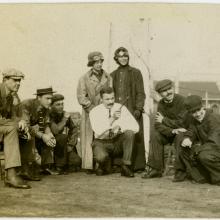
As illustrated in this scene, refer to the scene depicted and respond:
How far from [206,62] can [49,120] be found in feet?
4.80

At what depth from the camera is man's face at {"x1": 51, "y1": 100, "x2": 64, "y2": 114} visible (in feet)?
14.6

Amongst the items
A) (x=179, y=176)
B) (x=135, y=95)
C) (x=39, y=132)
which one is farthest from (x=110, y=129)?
(x=179, y=176)

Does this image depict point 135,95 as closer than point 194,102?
No

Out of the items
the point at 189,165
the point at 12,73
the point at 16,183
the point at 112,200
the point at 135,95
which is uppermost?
the point at 12,73

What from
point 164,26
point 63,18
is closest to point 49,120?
point 63,18

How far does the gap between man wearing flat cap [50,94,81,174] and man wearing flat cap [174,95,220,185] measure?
3.11 ft

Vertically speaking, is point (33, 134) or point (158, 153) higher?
point (33, 134)

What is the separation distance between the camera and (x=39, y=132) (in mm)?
4395

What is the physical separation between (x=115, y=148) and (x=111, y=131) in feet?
0.50

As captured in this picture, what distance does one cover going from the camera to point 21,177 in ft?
14.1

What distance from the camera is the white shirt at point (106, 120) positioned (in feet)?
14.6

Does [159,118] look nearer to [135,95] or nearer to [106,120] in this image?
[135,95]

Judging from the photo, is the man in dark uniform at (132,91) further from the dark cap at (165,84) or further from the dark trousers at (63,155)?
the dark trousers at (63,155)

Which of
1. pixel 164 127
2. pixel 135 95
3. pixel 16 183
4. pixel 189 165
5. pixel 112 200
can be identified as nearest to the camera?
pixel 112 200
